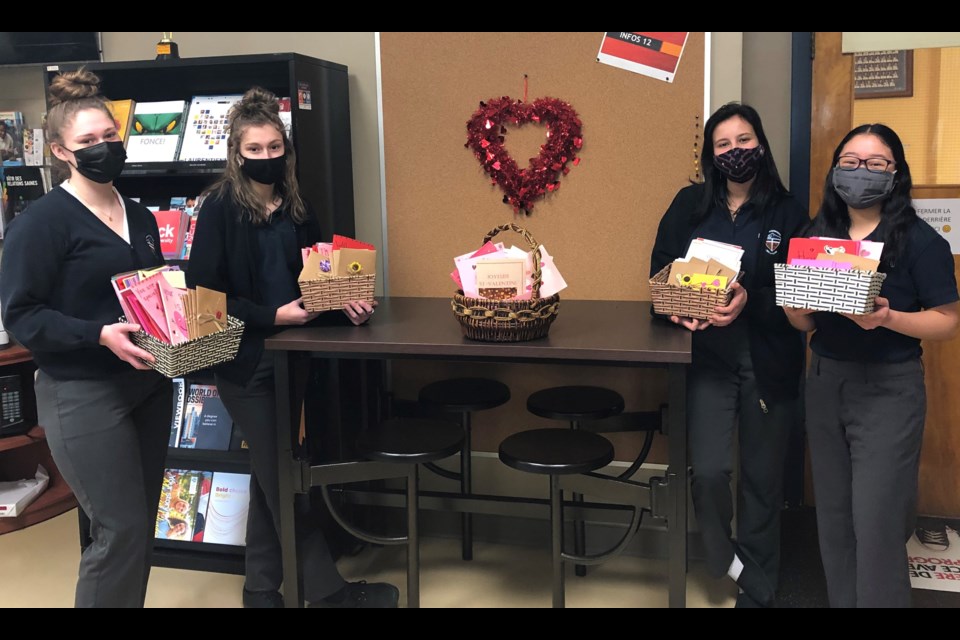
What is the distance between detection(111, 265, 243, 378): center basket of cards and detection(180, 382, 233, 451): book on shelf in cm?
100

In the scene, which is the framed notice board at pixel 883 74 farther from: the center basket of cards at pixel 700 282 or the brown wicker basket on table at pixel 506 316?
the brown wicker basket on table at pixel 506 316

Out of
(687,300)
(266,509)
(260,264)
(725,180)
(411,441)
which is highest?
(725,180)

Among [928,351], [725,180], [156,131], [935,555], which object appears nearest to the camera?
[725,180]

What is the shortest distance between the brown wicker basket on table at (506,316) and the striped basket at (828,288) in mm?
642

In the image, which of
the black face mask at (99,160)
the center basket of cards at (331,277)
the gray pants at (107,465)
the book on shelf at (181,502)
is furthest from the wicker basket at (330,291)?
the book on shelf at (181,502)

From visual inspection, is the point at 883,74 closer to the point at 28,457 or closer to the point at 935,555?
the point at 935,555

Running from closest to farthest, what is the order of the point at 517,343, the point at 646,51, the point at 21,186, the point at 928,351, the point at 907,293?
the point at 907,293
the point at 517,343
the point at 646,51
the point at 928,351
the point at 21,186

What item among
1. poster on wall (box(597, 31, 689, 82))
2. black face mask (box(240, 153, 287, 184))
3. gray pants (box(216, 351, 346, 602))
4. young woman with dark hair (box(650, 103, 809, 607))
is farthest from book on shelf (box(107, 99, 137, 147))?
young woman with dark hair (box(650, 103, 809, 607))

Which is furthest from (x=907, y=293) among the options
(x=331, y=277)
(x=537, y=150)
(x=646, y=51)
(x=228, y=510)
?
(x=228, y=510)

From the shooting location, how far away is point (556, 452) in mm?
2389

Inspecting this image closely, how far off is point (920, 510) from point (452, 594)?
2041 millimetres

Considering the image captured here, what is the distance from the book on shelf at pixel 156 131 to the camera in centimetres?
315

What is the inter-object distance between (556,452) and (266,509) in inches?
42.2

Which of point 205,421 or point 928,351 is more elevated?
point 928,351
